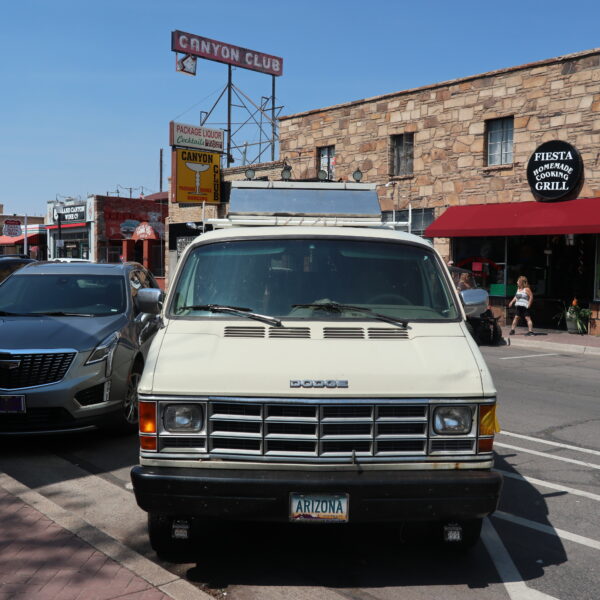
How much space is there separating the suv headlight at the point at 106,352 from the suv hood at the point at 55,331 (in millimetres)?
47

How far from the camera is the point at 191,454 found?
383 centimetres

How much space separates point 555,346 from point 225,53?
28028mm

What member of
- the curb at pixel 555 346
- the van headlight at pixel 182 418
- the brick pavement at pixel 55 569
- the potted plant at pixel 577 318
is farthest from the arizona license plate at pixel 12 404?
the potted plant at pixel 577 318

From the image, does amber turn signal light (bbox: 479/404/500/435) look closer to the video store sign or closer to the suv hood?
the suv hood

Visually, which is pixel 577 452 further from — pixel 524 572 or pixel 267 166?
pixel 267 166

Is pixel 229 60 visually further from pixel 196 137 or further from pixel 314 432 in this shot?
pixel 314 432

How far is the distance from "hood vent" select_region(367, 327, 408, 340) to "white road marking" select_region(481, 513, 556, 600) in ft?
4.93

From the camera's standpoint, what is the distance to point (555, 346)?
17141 millimetres

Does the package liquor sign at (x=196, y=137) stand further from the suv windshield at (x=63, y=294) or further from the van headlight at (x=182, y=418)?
the van headlight at (x=182, y=418)

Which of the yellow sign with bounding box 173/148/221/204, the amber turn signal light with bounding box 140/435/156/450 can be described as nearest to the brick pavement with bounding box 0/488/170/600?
the amber turn signal light with bounding box 140/435/156/450

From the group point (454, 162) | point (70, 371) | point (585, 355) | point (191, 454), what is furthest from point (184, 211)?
point (191, 454)

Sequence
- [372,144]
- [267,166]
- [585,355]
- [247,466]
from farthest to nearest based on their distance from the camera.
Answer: [267,166]
[372,144]
[585,355]
[247,466]

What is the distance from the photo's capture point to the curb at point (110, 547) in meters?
3.73

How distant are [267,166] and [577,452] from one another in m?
23.3
